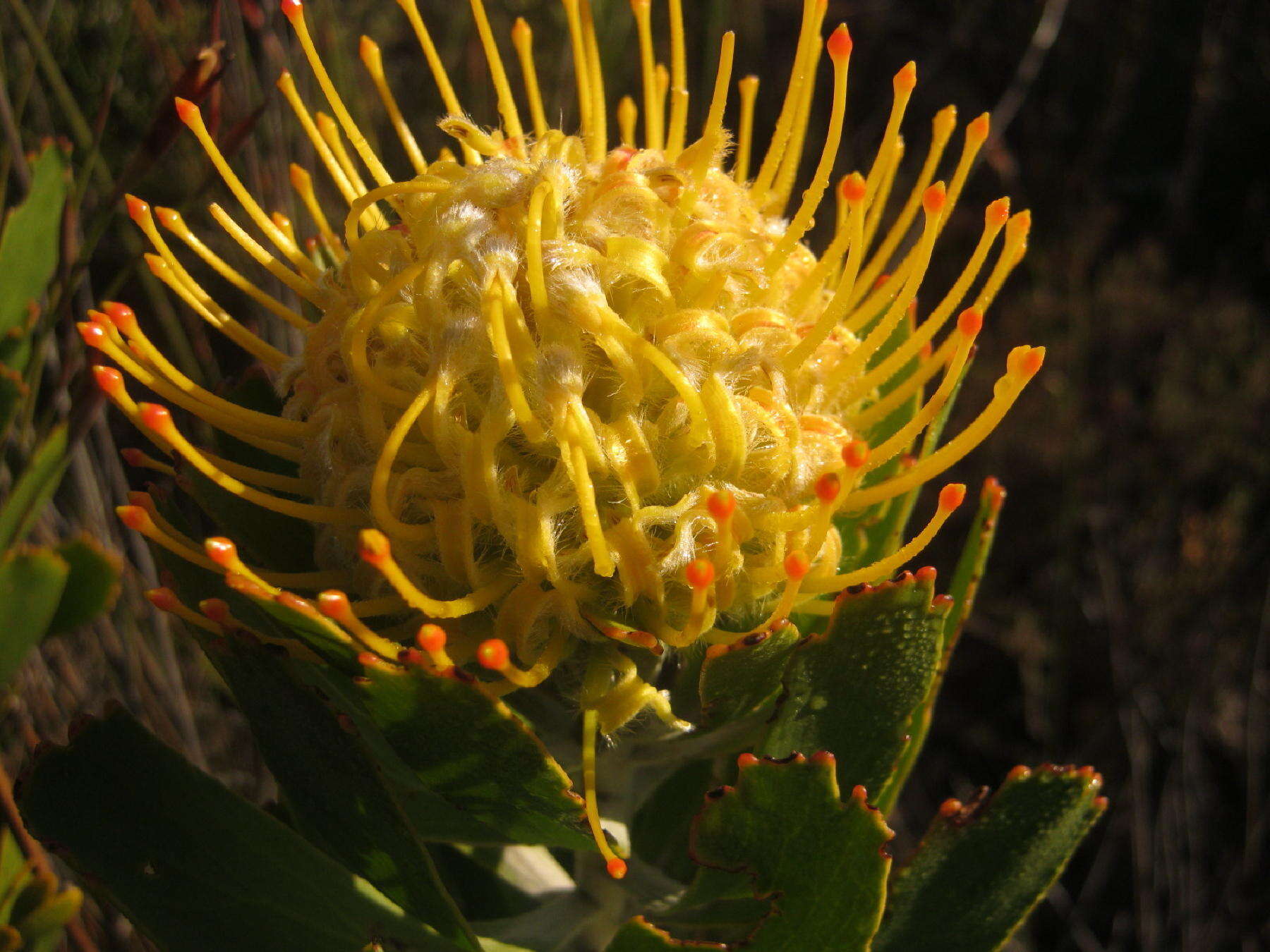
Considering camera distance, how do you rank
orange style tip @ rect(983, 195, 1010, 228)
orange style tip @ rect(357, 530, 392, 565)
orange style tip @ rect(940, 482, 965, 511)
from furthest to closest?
orange style tip @ rect(983, 195, 1010, 228) < orange style tip @ rect(940, 482, 965, 511) < orange style tip @ rect(357, 530, 392, 565)

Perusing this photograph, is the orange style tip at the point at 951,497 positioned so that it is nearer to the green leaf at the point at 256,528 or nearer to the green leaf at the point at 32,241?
the green leaf at the point at 256,528

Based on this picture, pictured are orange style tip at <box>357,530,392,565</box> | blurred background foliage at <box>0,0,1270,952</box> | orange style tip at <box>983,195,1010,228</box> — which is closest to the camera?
orange style tip at <box>357,530,392,565</box>

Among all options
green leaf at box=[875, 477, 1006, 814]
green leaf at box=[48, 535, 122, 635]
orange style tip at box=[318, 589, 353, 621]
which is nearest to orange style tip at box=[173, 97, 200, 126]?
green leaf at box=[48, 535, 122, 635]

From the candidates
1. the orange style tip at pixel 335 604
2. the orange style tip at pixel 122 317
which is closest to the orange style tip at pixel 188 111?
the orange style tip at pixel 122 317

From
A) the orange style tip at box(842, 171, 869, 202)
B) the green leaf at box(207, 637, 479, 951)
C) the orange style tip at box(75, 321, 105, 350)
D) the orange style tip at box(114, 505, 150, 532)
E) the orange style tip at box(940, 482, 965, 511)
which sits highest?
the orange style tip at box(842, 171, 869, 202)

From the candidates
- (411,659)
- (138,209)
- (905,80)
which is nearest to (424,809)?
(411,659)

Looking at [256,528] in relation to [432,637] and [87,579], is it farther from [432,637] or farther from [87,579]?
[432,637]

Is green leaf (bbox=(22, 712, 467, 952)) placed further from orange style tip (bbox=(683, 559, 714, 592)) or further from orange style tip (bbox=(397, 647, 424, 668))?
orange style tip (bbox=(683, 559, 714, 592))
